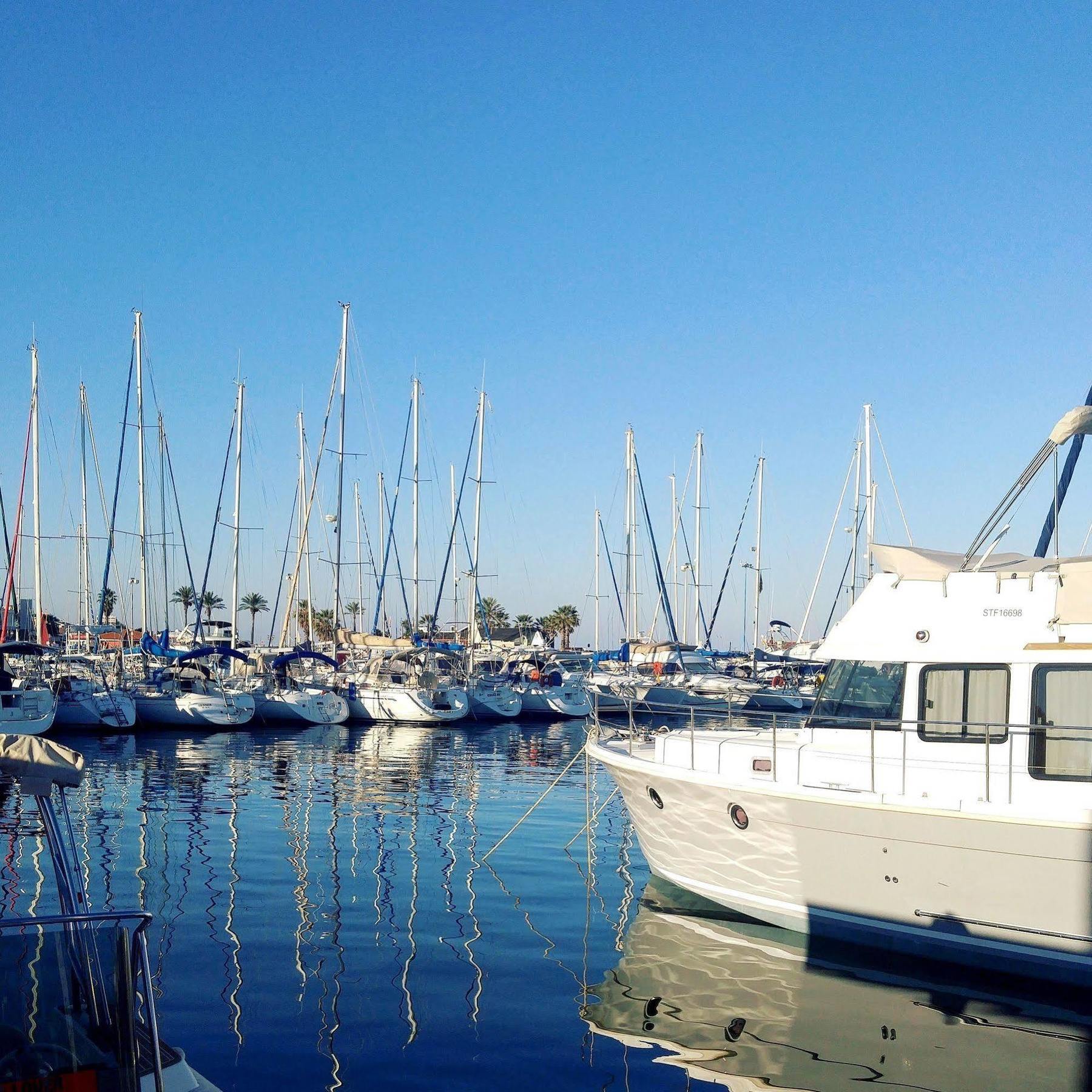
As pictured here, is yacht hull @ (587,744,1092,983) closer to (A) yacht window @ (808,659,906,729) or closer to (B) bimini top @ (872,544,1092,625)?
(A) yacht window @ (808,659,906,729)

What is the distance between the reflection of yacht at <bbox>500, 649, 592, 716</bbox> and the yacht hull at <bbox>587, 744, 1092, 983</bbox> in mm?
27897

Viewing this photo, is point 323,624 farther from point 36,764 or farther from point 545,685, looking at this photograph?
point 36,764

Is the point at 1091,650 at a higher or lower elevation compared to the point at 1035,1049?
higher

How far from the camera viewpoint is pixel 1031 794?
32.7 feet

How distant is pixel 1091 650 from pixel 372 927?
25.7 feet

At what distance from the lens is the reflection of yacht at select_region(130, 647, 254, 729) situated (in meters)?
37.0

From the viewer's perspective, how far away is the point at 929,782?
10492mm

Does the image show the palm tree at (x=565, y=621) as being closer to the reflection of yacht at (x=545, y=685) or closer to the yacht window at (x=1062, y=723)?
the reflection of yacht at (x=545, y=685)

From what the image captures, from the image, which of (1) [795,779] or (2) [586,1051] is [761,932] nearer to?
(1) [795,779]

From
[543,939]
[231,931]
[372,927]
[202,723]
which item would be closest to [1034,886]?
[543,939]

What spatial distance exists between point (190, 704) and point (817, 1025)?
31.8 m

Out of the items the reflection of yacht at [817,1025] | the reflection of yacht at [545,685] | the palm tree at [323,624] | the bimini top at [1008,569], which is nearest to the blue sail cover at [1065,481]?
the bimini top at [1008,569]

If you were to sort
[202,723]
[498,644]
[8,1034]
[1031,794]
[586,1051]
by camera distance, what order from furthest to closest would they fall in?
[498,644]
[202,723]
[1031,794]
[586,1051]
[8,1034]

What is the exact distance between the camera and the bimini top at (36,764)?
5672mm
